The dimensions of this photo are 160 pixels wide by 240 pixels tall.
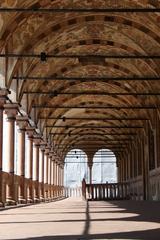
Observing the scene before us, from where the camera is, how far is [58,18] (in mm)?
22375

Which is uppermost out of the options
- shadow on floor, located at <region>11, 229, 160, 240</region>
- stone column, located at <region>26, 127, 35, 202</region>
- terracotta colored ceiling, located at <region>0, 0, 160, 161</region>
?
terracotta colored ceiling, located at <region>0, 0, 160, 161</region>

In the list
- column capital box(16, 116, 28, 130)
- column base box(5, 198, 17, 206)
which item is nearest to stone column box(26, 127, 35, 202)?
column capital box(16, 116, 28, 130)

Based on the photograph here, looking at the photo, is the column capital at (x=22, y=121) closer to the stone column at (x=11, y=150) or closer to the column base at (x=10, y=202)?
the stone column at (x=11, y=150)

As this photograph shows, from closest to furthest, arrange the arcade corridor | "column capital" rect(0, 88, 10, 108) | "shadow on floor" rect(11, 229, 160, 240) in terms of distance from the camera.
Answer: "shadow on floor" rect(11, 229, 160, 240), the arcade corridor, "column capital" rect(0, 88, 10, 108)

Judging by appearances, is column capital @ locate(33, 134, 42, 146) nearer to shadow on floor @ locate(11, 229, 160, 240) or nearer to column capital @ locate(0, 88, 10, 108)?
column capital @ locate(0, 88, 10, 108)

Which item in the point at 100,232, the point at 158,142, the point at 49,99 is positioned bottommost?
the point at 100,232

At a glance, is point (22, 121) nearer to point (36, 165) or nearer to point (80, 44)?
point (80, 44)

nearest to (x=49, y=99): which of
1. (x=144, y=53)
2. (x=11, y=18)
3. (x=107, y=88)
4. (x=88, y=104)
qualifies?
(x=107, y=88)

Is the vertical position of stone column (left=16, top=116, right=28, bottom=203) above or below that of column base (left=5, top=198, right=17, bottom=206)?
above

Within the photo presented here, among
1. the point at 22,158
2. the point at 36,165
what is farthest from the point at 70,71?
the point at 22,158

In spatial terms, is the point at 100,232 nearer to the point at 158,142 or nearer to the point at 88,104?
the point at 158,142

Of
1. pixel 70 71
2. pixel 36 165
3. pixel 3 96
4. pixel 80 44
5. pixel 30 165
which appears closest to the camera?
pixel 3 96

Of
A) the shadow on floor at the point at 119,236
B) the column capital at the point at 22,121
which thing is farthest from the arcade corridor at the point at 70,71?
the shadow on floor at the point at 119,236

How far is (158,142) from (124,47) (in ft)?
22.0
